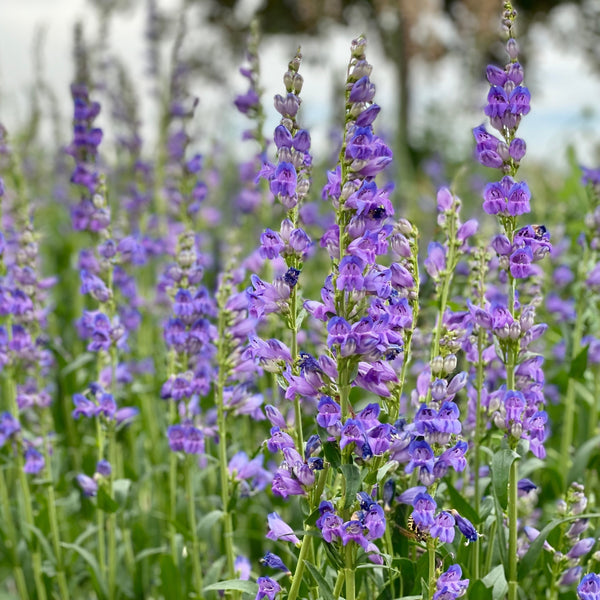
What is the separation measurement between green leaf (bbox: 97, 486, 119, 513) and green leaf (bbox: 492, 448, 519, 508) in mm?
1360

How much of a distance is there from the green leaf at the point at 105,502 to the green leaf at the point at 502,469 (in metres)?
1.36

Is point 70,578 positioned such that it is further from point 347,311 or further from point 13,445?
point 347,311

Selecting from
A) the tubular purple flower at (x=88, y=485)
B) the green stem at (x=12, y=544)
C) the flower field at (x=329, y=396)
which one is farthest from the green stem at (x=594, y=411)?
the green stem at (x=12, y=544)

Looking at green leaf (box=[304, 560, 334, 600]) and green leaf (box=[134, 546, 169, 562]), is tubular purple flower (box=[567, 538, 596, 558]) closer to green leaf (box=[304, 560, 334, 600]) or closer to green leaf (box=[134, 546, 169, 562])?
green leaf (box=[304, 560, 334, 600])

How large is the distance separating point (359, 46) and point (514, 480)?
126 cm

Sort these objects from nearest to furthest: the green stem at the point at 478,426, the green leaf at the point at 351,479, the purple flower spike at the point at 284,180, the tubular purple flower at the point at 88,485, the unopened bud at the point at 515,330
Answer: the green leaf at the point at 351,479 → the purple flower spike at the point at 284,180 → the unopened bud at the point at 515,330 → the green stem at the point at 478,426 → the tubular purple flower at the point at 88,485

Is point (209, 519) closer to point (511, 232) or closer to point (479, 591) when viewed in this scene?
point (479, 591)

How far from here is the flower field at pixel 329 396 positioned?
5.77 ft

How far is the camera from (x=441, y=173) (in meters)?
10.7

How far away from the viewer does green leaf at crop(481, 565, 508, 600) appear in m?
2.08

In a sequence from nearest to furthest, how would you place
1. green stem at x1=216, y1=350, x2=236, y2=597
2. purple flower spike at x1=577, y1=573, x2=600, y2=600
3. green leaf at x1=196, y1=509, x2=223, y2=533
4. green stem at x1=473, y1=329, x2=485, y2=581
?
purple flower spike at x1=577, y1=573, x2=600, y2=600 < green stem at x1=473, y1=329, x2=485, y2=581 < green stem at x1=216, y1=350, x2=236, y2=597 < green leaf at x1=196, y1=509, x2=223, y2=533

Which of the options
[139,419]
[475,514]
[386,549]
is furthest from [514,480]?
[139,419]

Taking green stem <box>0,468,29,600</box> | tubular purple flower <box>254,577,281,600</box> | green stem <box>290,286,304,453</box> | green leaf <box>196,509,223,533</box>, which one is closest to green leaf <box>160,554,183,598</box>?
green leaf <box>196,509,223,533</box>

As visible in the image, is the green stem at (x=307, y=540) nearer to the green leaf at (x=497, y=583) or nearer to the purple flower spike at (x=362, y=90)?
the green leaf at (x=497, y=583)
